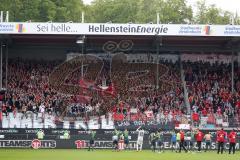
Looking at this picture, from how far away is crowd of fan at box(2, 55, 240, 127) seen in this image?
2014 inches

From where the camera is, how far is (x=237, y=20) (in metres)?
94.8

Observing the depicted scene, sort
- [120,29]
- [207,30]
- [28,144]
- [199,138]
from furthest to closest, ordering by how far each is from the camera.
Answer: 1. [207,30]
2. [120,29]
3. [28,144]
4. [199,138]

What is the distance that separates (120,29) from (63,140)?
9048 millimetres

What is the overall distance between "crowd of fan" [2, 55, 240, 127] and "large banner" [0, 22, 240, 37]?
207 inches

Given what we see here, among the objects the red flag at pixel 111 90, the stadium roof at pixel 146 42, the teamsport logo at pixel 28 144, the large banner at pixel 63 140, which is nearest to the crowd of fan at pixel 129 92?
the red flag at pixel 111 90

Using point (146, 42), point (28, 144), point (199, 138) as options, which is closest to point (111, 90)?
point (146, 42)

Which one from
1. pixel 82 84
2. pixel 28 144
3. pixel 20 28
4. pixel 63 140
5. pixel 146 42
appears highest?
pixel 20 28

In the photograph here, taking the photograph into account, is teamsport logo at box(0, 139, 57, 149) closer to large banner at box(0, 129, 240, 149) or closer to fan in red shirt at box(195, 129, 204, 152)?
large banner at box(0, 129, 240, 149)

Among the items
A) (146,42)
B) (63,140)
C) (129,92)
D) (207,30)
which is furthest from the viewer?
(146,42)

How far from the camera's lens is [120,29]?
1960 inches

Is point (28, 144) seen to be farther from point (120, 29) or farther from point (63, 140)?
point (120, 29)

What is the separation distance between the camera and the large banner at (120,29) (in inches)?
1945

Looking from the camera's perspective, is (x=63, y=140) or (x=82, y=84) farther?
(x=82, y=84)

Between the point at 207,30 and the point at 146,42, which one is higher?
the point at 207,30
